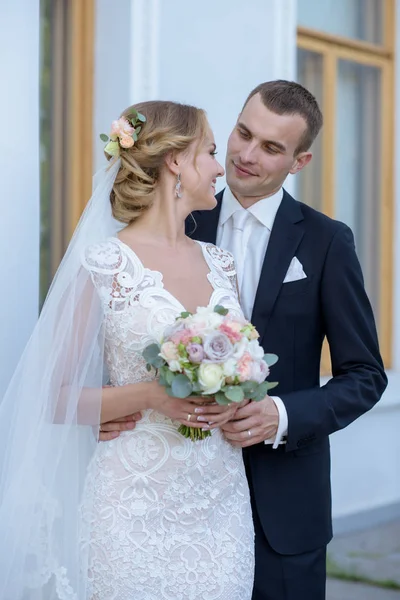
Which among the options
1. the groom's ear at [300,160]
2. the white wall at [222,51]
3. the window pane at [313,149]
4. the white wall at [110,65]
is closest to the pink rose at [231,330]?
the groom's ear at [300,160]

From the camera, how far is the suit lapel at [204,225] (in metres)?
3.17

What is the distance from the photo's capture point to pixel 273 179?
310cm

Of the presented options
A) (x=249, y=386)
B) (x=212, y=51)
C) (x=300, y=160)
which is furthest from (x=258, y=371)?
(x=212, y=51)

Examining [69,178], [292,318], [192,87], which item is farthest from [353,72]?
[292,318]

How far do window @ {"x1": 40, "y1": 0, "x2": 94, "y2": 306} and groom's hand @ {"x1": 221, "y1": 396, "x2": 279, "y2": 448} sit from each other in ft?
5.84

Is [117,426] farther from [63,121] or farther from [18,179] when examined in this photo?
[63,121]

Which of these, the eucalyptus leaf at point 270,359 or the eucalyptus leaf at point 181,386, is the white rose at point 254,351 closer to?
the eucalyptus leaf at point 270,359

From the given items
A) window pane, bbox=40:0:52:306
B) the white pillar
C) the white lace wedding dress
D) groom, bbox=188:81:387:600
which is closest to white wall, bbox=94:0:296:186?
the white pillar

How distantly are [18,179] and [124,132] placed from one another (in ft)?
4.01

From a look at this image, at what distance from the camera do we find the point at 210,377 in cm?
225

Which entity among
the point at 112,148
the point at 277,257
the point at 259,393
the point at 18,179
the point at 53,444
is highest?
the point at 112,148

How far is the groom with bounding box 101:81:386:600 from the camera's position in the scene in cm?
286

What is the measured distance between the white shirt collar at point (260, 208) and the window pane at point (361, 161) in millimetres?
3172

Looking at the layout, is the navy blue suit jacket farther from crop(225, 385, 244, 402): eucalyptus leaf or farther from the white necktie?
crop(225, 385, 244, 402): eucalyptus leaf
